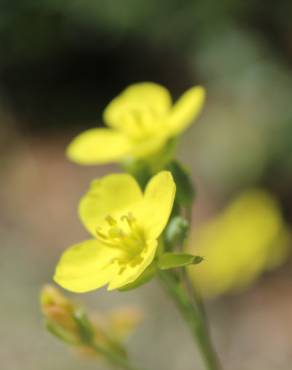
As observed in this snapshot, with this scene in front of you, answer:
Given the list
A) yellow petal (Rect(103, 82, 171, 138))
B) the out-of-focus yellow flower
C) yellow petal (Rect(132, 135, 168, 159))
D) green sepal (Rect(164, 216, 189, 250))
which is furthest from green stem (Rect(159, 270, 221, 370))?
the out-of-focus yellow flower

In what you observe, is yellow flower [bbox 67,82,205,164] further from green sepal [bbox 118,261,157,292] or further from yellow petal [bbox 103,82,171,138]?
green sepal [bbox 118,261,157,292]

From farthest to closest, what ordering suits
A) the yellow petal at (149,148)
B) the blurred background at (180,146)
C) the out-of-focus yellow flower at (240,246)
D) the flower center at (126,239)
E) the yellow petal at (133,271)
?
the blurred background at (180,146), the out-of-focus yellow flower at (240,246), the yellow petal at (149,148), the flower center at (126,239), the yellow petal at (133,271)

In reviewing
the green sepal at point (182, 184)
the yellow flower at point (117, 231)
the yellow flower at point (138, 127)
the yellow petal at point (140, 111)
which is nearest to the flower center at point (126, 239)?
the yellow flower at point (117, 231)

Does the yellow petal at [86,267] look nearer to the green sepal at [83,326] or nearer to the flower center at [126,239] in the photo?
the flower center at [126,239]

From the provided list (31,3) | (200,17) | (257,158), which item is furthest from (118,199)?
(31,3)

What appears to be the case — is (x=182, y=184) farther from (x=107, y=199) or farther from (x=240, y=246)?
(x=240, y=246)

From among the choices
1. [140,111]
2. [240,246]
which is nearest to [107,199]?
[140,111]

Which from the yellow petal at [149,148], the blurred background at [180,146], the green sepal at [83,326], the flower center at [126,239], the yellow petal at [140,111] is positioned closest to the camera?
the flower center at [126,239]
